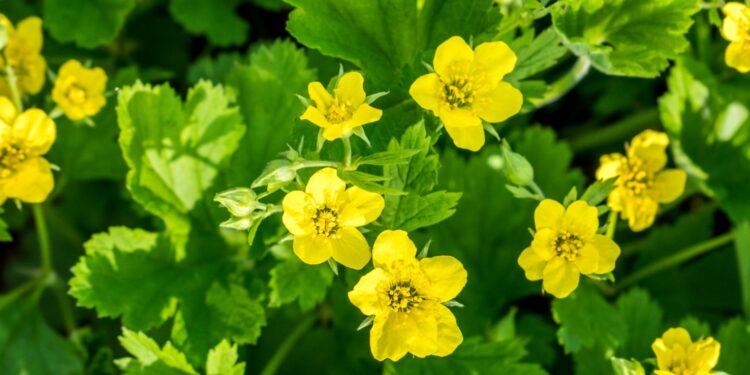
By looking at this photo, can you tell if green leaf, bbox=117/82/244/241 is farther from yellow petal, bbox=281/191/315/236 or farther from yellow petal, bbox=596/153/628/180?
yellow petal, bbox=596/153/628/180

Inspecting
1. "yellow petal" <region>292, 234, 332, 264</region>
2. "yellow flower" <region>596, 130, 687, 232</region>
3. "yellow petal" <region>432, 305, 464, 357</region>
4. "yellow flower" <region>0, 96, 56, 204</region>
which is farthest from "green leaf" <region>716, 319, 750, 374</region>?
"yellow flower" <region>0, 96, 56, 204</region>

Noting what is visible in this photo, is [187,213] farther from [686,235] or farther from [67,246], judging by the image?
[686,235]

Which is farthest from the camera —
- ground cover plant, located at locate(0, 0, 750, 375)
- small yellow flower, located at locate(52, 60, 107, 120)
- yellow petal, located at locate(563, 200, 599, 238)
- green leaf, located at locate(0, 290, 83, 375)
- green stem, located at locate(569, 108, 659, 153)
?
green stem, located at locate(569, 108, 659, 153)

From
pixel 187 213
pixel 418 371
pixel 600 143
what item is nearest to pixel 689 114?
pixel 600 143

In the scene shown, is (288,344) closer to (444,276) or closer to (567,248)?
(444,276)

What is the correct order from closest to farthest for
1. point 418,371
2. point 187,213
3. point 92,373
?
1. point 418,371
2. point 187,213
3. point 92,373

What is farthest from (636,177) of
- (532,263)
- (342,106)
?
(342,106)
